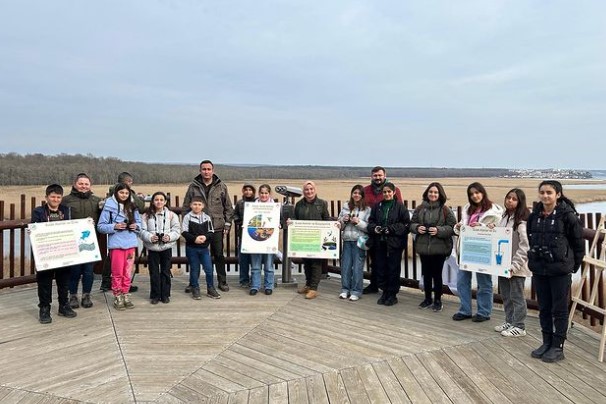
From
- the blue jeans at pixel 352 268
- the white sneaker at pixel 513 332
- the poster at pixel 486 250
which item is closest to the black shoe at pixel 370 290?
the blue jeans at pixel 352 268

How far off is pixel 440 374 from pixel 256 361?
5.54 ft

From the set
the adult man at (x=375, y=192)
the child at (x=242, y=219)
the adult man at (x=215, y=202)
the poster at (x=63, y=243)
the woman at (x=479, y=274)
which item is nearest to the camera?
the poster at (x=63, y=243)

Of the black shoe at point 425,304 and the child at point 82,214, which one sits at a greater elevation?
the child at point 82,214

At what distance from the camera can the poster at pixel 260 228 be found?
7074 mm

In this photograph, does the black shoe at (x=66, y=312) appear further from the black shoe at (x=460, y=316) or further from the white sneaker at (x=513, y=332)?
the white sneaker at (x=513, y=332)

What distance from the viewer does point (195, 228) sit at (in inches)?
260

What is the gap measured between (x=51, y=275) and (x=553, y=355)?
5.70m

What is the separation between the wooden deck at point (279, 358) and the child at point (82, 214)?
0.82 ft

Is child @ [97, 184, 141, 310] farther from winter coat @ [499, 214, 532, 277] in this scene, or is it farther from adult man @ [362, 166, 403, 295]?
winter coat @ [499, 214, 532, 277]

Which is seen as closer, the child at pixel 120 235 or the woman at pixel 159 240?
the child at pixel 120 235

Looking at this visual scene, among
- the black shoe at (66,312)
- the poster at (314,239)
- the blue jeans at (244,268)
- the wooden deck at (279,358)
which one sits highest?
the poster at (314,239)

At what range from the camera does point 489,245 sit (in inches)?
216

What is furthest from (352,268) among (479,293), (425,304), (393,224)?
(479,293)

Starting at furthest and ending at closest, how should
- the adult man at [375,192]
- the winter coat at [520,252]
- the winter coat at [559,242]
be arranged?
1. the adult man at [375,192]
2. the winter coat at [520,252]
3. the winter coat at [559,242]
